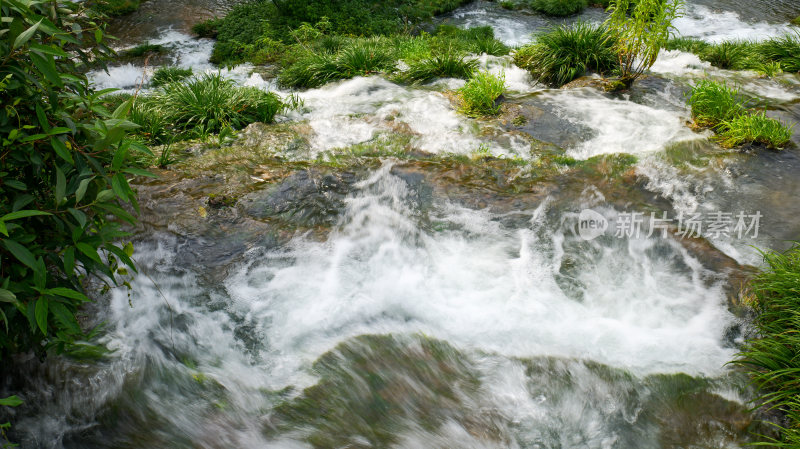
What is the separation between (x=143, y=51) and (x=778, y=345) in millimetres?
13498

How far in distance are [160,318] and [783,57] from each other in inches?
442

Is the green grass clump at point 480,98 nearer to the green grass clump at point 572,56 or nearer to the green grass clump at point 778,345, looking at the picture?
the green grass clump at point 572,56

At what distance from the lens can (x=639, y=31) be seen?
7.23 meters

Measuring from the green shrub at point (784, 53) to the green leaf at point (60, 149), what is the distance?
11.0 m

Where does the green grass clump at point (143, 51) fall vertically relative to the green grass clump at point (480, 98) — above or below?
below

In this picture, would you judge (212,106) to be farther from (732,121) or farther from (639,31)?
(732,121)

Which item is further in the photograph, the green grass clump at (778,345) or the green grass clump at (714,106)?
the green grass clump at (714,106)

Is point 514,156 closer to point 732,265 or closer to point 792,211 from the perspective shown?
point 732,265

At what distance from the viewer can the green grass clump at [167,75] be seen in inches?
383

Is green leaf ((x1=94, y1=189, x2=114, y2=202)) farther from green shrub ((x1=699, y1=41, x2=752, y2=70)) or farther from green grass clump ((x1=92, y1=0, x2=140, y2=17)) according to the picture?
green grass clump ((x1=92, y1=0, x2=140, y2=17))

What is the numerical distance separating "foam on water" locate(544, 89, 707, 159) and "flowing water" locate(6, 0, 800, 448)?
0.17ft

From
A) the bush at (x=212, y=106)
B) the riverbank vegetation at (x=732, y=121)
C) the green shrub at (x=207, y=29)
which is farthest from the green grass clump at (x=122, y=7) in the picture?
the riverbank vegetation at (x=732, y=121)

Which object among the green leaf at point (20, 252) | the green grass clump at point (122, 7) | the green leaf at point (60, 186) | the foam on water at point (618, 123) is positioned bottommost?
the foam on water at point (618, 123)

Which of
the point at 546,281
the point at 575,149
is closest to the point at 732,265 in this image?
the point at 546,281
